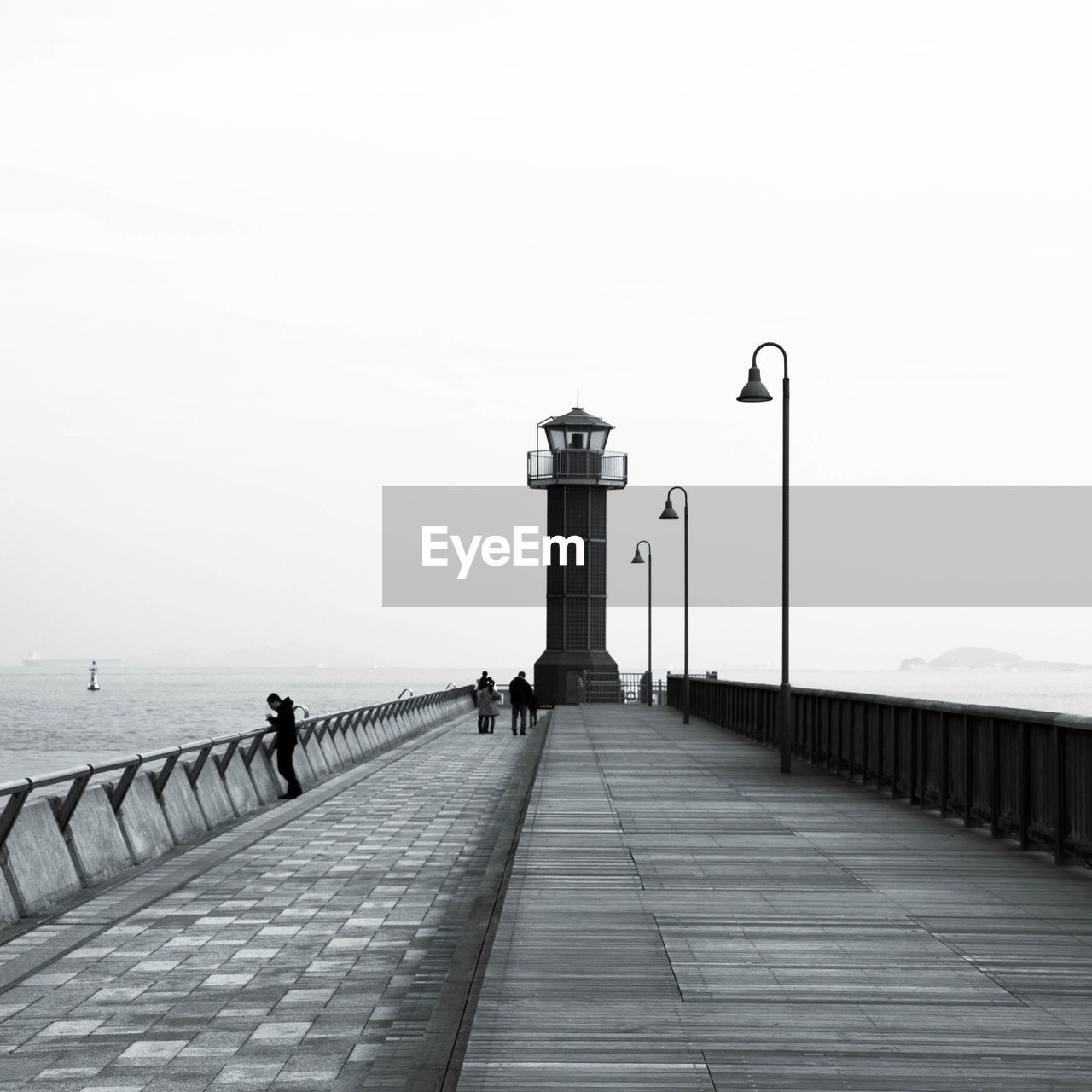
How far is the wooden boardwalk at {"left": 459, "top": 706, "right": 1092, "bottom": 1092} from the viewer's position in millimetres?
5984

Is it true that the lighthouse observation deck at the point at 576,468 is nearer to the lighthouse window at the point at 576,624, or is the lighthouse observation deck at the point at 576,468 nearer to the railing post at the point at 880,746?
the lighthouse window at the point at 576,624

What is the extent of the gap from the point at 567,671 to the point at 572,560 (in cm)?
501

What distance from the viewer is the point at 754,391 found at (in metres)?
23.8

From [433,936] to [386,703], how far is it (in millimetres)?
28927

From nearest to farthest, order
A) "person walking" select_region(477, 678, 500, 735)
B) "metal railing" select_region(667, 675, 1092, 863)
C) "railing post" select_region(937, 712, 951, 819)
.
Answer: "metal railing" select_region(667, 675, 1092, 863)
"railing post" select_region(937, 712, 951, 819)
"person walking" select_region(477, 678, 500, 735)

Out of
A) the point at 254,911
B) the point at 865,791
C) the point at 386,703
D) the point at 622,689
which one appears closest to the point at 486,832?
the point at 865,791

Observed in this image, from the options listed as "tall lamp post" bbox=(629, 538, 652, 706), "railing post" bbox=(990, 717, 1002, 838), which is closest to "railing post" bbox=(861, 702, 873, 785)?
"railing post" bbox=(990, 717, 1002, 838)

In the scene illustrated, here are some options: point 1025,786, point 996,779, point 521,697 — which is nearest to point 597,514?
point 521,697

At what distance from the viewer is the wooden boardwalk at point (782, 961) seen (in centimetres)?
598

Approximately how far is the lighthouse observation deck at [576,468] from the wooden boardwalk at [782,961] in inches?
2266

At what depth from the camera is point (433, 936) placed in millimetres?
10398

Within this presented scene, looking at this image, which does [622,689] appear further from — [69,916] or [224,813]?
[69,916]

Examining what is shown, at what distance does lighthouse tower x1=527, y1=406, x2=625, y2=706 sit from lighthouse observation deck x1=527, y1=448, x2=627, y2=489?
38 mm

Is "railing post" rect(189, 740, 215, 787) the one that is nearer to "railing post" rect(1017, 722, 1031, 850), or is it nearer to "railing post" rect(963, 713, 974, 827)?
"railing post" rect(963, 713, 974, 827)
